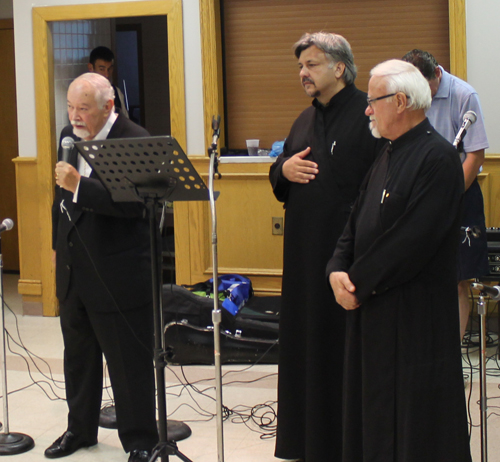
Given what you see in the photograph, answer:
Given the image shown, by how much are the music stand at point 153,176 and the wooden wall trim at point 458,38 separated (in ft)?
8.87

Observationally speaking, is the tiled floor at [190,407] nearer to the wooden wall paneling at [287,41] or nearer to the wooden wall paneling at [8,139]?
the wooden wall paneling at [287,41]

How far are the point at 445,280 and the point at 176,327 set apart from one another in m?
2.34

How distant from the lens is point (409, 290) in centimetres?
214

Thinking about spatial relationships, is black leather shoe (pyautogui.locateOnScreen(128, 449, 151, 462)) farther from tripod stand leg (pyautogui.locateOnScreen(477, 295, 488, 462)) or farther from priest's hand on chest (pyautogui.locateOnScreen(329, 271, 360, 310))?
tripod stand leg (pyautogui.locateOnScreen(477, 295, 488, 462))

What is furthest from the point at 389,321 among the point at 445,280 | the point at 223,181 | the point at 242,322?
the point at 223,181

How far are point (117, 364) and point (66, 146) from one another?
3.01 feet

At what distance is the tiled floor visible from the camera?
10.2 feet

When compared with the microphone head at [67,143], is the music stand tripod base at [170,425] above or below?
below

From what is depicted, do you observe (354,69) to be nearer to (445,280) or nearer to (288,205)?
(288,205)

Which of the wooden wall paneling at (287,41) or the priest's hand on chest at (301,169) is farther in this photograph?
the wooden wall paneling at (287,41)

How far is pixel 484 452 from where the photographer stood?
2441mm

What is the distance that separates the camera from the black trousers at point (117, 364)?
2.91 meters

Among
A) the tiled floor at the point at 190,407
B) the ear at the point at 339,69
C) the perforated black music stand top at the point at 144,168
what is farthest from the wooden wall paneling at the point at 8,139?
the ear at the point at 339,69

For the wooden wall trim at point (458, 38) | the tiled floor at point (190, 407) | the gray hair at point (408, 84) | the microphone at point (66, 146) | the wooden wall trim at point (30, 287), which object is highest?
the wooden wall trim at point (458, 38)
